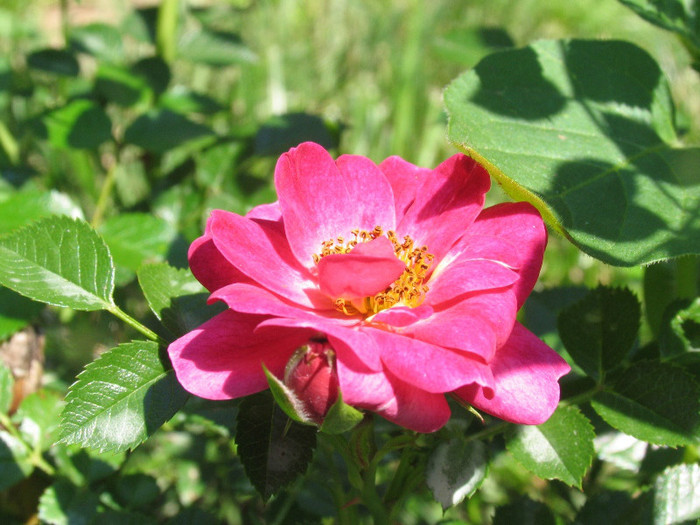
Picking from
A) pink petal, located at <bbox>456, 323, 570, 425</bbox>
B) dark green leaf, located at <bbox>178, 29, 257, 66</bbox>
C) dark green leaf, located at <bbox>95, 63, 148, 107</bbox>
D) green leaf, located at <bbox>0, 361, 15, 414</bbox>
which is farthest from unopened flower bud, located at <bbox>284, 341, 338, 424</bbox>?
dark green leaf, located at <bbox>178, 29, 257, 66</bbox>

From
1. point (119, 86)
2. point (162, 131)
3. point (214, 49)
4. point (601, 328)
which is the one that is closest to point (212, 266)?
point (601, 328)

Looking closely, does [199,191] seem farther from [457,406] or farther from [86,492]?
[457,406]

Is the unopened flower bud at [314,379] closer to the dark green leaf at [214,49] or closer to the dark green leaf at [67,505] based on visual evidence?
the dark green leaf at [67,505]

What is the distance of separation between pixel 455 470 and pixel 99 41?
1216mm

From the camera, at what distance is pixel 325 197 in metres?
0.74

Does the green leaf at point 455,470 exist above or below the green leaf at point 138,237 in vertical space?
above

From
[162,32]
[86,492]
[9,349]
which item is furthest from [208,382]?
[162,32]

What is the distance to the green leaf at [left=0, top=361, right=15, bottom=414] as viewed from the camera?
0.94m

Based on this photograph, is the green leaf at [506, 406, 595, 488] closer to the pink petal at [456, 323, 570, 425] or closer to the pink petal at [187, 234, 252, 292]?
the pink petal at [456, 323, 570, 425]

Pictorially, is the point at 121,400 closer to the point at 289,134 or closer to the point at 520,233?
the point at 520,233

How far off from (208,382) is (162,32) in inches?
43.6

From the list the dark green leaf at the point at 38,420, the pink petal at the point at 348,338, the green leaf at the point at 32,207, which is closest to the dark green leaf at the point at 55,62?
the green leaf at the point at 32,207

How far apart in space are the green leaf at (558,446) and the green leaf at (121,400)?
0.34m

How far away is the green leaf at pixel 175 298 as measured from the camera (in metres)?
0.73
